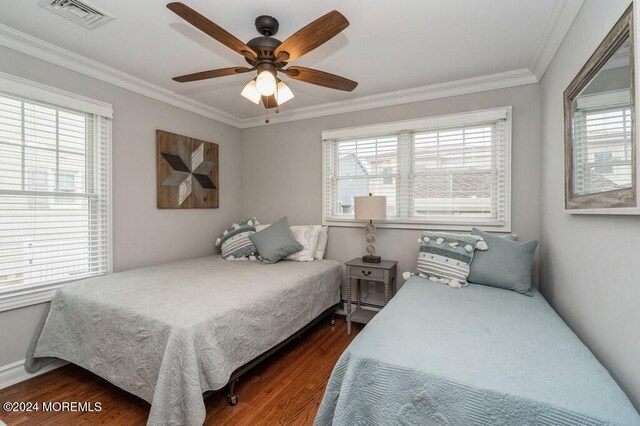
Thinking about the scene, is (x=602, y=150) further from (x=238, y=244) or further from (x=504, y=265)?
(x=238, y=244)

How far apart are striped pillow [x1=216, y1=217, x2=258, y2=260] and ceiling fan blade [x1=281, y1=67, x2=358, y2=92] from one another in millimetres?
1958

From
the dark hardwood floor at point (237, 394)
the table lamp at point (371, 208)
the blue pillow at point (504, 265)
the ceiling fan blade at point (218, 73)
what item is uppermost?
the ceiling fan blade at point (218, 73)

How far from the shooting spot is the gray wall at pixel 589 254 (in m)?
1.18

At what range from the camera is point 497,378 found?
3.66 ft

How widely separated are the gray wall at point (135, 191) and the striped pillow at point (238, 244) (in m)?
0.34

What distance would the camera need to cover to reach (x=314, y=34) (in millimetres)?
1568

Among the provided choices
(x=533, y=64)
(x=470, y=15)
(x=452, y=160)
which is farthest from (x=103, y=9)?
(x=533, y=64)

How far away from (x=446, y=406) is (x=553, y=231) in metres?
1.77

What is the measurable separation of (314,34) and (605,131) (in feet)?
4.72

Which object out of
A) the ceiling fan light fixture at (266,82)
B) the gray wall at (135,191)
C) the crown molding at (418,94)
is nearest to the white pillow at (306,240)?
the gray wall at (135,191)

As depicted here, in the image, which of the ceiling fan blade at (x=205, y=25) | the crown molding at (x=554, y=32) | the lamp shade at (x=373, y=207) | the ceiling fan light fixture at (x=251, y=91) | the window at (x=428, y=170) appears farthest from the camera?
the lamp shade at (x=373, y=207)

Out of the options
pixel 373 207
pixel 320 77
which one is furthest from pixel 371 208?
pixel 320 77

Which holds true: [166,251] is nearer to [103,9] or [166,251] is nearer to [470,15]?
[103,9]

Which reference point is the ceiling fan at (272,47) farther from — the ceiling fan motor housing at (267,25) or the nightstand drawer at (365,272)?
the nightstand drawer at (365,272)
